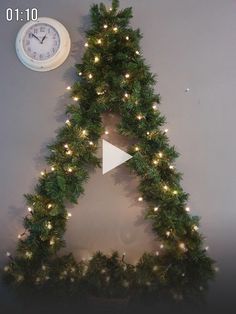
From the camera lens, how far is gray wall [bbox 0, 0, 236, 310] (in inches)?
70.6

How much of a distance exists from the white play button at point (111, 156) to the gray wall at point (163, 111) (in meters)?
0.05

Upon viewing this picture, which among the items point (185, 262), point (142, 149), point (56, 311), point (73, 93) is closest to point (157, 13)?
point (73, 93)

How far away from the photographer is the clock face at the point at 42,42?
1.86 metres

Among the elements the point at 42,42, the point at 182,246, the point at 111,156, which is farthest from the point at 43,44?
the point at 182,246

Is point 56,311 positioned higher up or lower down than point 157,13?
lower down

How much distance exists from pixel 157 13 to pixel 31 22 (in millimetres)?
750

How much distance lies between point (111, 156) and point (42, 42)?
0.78m

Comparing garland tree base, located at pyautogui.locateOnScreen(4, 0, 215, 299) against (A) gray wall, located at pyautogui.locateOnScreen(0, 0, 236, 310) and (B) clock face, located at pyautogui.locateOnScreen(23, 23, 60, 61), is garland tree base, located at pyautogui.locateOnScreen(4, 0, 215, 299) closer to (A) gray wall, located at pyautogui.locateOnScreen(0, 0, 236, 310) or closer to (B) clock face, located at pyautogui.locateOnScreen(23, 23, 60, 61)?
(A) gray wall, located at pyautogui.locateOnScreen(0, 0, 236, 310)

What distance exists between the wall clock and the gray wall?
58 millimetres

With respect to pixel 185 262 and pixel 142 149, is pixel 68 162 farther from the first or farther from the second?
pixel 185 262

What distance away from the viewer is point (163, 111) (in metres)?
1.85

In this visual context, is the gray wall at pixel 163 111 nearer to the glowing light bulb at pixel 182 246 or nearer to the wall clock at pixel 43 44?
the wall clock at pixel 43 44

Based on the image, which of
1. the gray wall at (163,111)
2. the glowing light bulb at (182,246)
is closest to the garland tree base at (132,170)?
the glowing light bulb at (182,246)

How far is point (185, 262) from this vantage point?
64.7 inches
